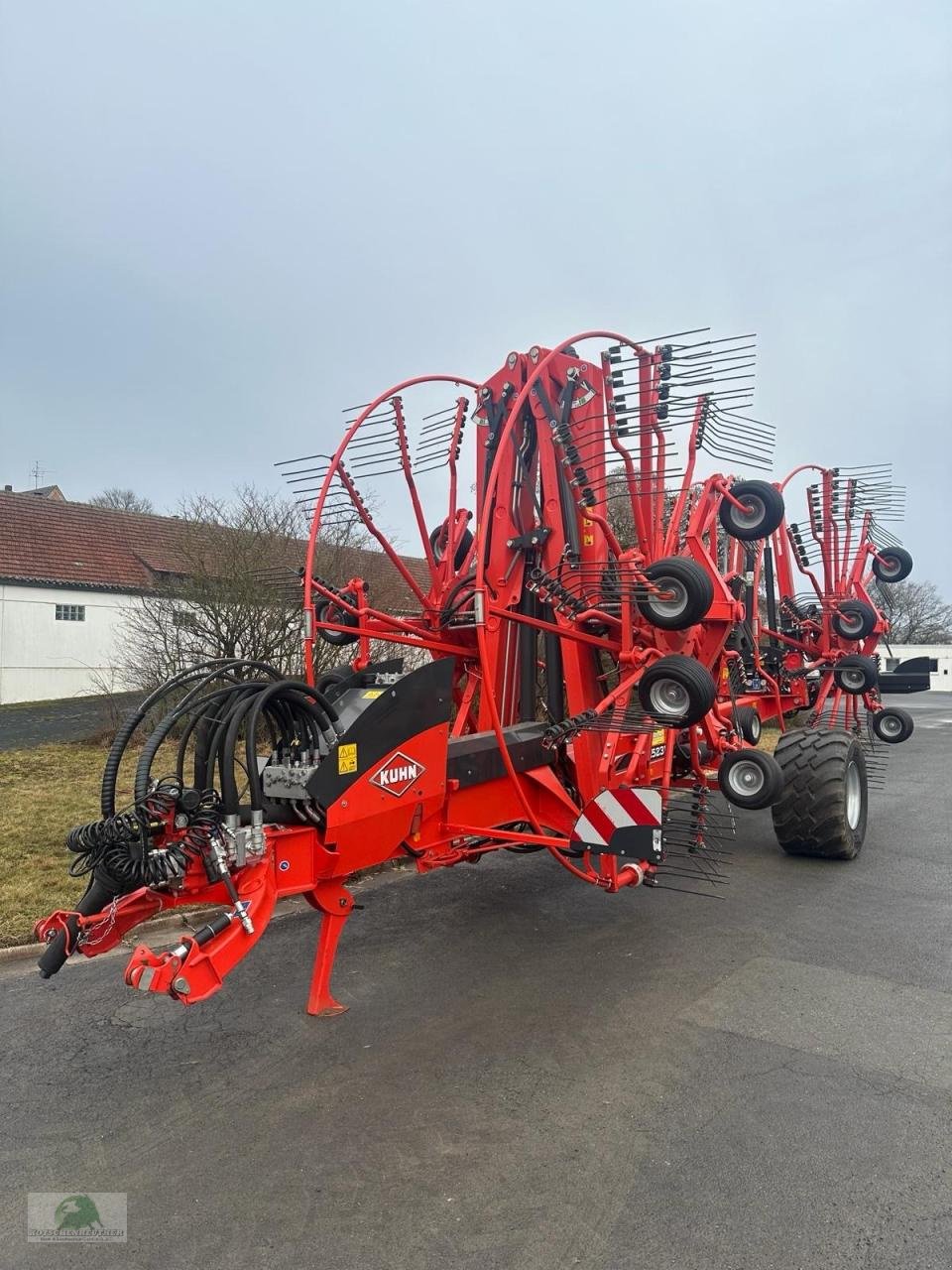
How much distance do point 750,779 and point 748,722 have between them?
88.4 inches

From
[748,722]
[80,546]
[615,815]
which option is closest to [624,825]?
[615,815]

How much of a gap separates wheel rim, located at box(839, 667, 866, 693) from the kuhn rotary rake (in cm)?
207

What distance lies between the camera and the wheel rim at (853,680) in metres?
9.39

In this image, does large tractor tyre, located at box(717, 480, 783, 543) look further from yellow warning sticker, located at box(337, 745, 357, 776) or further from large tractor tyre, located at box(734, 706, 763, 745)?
yellow warning sticker, located at box(337, 745, 357, 776)

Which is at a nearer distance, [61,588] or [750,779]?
[750,779]

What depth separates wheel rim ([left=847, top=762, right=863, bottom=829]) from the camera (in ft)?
23.7

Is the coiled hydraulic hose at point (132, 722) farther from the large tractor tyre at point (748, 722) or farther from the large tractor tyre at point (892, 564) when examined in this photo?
the large tractor tyre at point (892, 564)

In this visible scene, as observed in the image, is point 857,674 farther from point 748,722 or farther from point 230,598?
point 230,598

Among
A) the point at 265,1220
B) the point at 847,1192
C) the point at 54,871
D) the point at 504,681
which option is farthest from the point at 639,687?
the point at 54,871

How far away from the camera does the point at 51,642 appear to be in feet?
70.7

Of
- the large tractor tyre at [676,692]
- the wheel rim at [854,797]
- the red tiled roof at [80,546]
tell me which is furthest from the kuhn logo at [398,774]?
the red tiled roof at [80,546]

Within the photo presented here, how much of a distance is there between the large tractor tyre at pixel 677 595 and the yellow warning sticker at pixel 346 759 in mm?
1824

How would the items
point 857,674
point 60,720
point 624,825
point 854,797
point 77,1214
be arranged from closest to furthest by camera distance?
point 77,1214, point 624,825, point 854,797, point 857,674, point 60,720

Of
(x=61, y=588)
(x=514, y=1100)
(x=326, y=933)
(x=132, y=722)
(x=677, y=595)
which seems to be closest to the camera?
(x=514, y=1100)
